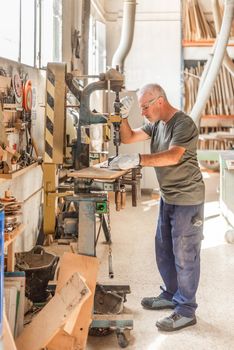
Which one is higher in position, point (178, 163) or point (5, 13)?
point (5, 13)

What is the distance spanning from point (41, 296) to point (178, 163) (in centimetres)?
115

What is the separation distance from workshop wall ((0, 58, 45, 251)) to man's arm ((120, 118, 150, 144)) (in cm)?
88

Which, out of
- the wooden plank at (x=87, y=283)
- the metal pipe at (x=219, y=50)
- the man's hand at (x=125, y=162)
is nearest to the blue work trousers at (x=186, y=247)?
the man's hand at (x=125, y=162)

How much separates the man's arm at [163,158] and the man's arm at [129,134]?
410mm

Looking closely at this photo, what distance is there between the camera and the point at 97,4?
6961 millimetres

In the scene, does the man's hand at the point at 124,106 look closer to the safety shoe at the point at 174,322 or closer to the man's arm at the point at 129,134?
the man's arm at the point at 129,134

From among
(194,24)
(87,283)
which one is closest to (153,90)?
(87,283)

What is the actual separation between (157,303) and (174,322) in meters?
0.29

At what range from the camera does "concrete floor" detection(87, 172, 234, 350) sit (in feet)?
8.45

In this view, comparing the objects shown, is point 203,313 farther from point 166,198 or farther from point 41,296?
point 41,296

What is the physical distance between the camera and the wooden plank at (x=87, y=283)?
7.56ft

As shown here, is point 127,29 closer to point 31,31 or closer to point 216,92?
point 216,92

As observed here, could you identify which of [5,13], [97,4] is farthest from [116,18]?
[5,13]

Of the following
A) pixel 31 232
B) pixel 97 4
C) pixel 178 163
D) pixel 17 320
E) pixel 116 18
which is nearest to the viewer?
pixel 17 320
